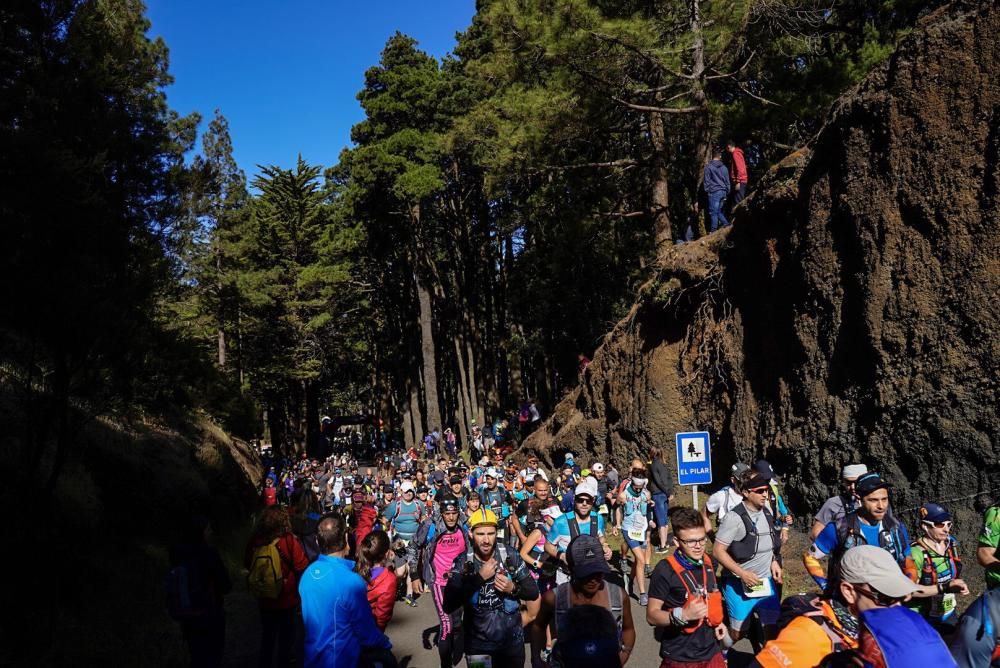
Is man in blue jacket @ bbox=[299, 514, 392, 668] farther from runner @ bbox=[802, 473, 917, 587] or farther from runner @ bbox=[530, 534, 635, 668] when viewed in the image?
runner @ bbox=[802, 473, 917, 587]

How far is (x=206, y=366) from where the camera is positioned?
2345 cm

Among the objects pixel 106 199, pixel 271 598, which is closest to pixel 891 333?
pixel 271 598

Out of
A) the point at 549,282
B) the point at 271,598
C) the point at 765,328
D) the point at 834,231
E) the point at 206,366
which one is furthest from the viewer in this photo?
the point at 549,282

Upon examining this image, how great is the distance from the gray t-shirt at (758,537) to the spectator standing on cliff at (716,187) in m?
10.5

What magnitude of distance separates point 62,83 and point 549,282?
833 inches

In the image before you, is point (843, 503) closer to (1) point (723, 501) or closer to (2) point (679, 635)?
(1) point (723, 501)

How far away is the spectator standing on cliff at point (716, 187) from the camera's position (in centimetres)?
1492

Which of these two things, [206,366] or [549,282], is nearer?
[206,366]

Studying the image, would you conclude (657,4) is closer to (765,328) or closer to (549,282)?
(765,328)

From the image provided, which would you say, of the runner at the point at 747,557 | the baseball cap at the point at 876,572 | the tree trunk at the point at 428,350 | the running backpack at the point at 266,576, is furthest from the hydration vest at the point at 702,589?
the tree trunk at the point at 428,350

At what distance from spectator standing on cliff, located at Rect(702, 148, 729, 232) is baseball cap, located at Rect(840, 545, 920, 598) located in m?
12.8

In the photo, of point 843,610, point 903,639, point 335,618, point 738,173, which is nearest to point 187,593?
point 335,618

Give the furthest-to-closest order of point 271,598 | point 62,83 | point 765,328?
point 765,328 < point 62,83 < point 271,598

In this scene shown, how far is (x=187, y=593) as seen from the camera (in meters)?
6.33
